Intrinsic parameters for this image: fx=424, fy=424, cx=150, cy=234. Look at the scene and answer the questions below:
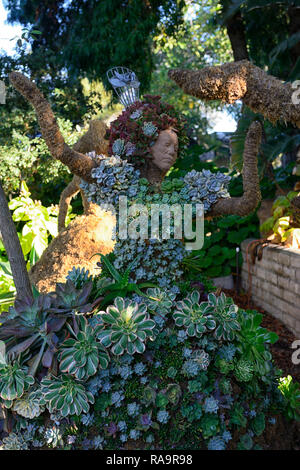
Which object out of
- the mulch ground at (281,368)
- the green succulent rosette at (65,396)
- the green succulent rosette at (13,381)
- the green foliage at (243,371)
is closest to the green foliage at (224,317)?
the green foliage at (243,371)

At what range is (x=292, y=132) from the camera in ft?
25.3

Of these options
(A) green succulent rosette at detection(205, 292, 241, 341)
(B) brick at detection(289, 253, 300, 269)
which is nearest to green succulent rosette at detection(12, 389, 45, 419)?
(A) green succulent rosette at detection(205, 292, 241, 341)

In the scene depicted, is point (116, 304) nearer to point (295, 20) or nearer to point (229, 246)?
point (229, 246)

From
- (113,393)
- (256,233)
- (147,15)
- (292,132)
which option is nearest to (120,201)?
(113,393)

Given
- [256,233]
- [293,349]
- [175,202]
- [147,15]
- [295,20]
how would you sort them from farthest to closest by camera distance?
[295,20] → [147,15] → [256,233] → [293,349] → [175,202]

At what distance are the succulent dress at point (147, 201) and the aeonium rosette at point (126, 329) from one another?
1.11 feet

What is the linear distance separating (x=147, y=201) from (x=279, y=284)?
2.47m

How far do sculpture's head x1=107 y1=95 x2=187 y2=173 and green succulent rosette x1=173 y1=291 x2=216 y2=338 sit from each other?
30.5 inches

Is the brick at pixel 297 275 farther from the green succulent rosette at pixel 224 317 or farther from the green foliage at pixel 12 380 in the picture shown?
the green foliage at pixel 12 380

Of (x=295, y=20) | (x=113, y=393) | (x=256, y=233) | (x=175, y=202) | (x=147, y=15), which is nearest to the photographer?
(x=113, y=393)

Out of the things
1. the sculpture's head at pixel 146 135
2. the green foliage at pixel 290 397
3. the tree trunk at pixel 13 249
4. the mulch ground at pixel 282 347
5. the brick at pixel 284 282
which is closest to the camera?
the green foliage at pixel 290 397

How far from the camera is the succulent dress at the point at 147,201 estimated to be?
2.18m

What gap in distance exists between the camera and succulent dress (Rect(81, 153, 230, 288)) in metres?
2.18

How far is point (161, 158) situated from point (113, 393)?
1226mm
